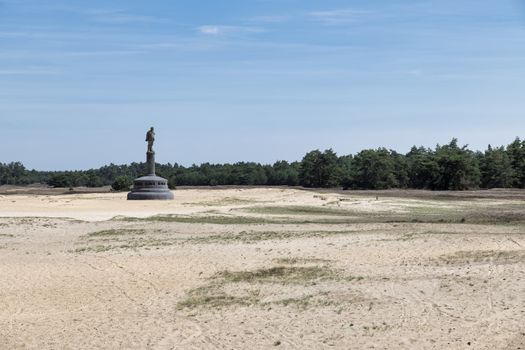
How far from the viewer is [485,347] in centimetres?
908

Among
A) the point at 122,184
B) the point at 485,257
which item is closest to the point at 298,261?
the point at 485,257

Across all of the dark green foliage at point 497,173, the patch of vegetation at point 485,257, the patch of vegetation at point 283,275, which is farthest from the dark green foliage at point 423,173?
the patch of vegetation at point 283,275

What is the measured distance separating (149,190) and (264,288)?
3126cm

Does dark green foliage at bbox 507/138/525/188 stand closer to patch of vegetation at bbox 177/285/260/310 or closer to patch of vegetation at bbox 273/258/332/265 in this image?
patch of vegetation at bbox 273/258/332/265

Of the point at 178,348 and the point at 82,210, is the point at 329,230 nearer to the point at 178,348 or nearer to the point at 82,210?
the point at 178,348

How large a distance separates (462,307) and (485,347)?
6.84 ft

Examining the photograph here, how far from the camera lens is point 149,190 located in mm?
43812

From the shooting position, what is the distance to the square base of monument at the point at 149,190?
43469 mm

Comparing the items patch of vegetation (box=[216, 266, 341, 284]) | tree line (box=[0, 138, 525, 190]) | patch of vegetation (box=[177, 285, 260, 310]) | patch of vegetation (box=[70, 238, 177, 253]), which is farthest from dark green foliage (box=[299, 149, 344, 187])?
patch of vegetation (box=[177, 285, 260, 310])

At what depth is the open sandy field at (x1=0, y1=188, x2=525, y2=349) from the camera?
32.9 ft

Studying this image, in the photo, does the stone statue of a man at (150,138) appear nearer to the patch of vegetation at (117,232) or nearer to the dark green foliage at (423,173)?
the patch of vegetation at (117,232)

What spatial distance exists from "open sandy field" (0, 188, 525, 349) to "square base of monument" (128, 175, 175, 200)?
1832cm

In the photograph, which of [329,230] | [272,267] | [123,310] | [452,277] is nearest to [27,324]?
[123,310]

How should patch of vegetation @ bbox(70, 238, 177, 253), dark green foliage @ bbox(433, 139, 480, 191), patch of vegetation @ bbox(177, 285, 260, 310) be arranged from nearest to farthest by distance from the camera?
1. patch of vegetation @ bbox(177, 285, 260, 310)
2. patch of vegetation @ bbox(70, 238, 177, 253)
3. dark green foliage @ bbox(433, 139, 480, 191)
